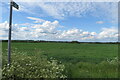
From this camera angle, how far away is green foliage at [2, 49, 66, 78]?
3061 mm

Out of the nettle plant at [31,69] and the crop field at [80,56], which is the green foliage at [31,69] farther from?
the crop field at [80,56]

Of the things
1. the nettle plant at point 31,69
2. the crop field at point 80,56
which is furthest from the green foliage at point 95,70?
the nettle plant at point 31,69

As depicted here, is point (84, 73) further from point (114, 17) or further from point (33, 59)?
point (114, 17)

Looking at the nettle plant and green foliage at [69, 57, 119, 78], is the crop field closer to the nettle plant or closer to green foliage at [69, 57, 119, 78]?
green foliage at [69, 57, 119, 78]

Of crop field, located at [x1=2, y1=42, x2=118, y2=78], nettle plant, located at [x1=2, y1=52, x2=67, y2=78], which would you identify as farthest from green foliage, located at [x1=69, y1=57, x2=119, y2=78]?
nettle plant, located at [x1=2, y1=52, x2=67, y2=78]

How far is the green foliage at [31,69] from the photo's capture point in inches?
120

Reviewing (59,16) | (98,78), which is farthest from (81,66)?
(59,16)

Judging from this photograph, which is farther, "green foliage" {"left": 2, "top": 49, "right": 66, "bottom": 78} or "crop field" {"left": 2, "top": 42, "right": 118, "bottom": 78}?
"crop field" {"left": 2, "top": 42, "right": 118, "bottom": 78}

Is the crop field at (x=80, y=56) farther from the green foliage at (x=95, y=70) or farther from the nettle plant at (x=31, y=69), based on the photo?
the nettle plant at (x=31, y=69)

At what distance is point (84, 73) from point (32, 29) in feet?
6.25

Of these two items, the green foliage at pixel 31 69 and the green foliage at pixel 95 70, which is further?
the green foliage at pixel 95 70

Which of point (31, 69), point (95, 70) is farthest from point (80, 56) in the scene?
point (31, 69)

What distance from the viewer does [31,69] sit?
10.6ft

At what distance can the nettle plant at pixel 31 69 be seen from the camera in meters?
3.06
